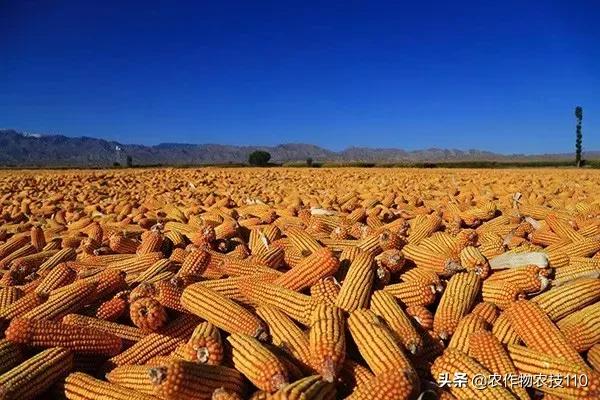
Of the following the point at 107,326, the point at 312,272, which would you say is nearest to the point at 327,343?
the point at 312,272

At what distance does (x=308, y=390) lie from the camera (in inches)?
80.7

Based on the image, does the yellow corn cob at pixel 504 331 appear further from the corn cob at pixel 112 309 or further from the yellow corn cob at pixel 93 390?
the corn cob at pixel 112 309

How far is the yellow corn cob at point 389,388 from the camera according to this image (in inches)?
81.1

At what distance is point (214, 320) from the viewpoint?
2.72 m

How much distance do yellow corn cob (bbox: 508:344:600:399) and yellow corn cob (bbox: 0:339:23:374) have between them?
262 centimetres

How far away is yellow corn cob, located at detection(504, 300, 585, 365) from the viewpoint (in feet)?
8.27

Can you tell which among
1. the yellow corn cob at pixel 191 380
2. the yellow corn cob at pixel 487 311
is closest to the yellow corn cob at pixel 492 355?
the yellow corn cob at pixel 487 311

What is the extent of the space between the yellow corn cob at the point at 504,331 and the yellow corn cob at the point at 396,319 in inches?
20.2

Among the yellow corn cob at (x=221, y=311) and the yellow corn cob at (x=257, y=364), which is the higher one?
the yellow corn cob at (x=221, y=311)

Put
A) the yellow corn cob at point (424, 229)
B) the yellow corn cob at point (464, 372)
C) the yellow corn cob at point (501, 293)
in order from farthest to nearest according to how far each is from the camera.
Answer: the yellow corn cob at point (424, 229), the yellow corn cob at point (501, 293), the yellow corn cob at point (464, 372)

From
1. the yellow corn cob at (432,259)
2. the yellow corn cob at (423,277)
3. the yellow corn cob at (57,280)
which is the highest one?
the yellow corn cob at (432,259)

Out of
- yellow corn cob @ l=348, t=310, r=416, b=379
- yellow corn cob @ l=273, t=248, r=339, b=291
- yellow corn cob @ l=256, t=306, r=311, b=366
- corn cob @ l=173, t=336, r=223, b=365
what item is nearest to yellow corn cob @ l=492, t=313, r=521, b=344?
yellow corn cob @ l=348, t=310, r=416, b=379

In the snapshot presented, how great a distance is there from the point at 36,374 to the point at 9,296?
1.07 metres

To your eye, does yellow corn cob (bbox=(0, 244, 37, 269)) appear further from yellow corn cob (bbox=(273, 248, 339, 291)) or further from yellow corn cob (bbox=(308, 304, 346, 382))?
yellow corn cob (bbox=(308, 304, 346, 382))
